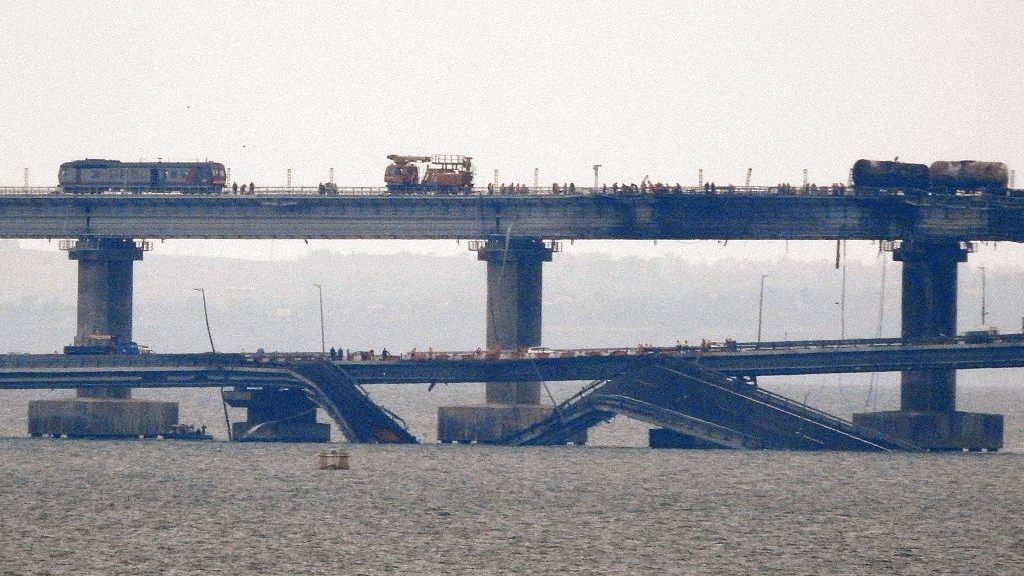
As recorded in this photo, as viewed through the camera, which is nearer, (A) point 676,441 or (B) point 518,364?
(B) point 518,364

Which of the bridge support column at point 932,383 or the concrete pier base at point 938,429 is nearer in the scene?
the concrete pier base at point 938,429

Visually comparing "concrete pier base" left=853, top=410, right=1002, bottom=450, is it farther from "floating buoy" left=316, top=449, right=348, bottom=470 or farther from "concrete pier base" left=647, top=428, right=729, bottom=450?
"floating buoy" left=316, top=449, right=348, bottom=470

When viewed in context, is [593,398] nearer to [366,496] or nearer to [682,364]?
[682,364]

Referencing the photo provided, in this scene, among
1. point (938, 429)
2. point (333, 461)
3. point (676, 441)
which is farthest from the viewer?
point (938, 429)

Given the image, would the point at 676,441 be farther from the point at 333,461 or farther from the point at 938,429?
the point at 333,461

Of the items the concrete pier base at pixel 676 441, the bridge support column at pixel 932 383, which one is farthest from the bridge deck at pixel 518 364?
the concrete pier base at pixel 676 441

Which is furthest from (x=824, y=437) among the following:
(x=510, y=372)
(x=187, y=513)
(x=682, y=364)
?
(x=187, y=513)

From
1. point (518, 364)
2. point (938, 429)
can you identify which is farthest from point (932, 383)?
point (518, 364)

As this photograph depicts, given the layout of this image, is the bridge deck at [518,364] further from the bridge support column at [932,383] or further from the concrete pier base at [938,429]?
the concrete pier base at [938,429]

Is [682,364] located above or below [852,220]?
below
